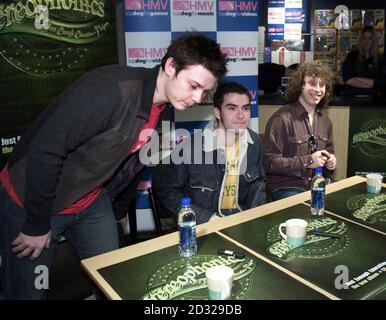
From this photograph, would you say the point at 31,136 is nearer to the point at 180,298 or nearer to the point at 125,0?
the point at 180,298

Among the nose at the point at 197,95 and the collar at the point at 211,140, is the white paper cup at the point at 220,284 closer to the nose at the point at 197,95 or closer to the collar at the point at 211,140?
the nose at the point at 197,95

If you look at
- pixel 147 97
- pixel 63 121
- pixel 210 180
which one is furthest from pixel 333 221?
pixel 63 121

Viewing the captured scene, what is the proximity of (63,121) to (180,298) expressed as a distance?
24.9 inches

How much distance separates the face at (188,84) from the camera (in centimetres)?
135

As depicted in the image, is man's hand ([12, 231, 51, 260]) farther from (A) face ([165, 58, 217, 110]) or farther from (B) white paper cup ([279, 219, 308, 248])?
(B) white paper cup ([279, 219, 308, 248])

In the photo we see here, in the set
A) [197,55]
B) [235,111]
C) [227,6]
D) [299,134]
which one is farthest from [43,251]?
[227,6]

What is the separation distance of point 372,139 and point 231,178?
2.27 m

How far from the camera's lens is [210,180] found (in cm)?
204

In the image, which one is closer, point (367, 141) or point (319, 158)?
point (319, 158)

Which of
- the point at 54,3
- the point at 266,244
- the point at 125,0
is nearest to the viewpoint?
the point at 266,244

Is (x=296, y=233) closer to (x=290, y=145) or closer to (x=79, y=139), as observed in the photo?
(x=79, y=139)

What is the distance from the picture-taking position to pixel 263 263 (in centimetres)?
124

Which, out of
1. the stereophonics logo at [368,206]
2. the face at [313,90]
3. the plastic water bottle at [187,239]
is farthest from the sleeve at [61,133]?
the face at [313,90]

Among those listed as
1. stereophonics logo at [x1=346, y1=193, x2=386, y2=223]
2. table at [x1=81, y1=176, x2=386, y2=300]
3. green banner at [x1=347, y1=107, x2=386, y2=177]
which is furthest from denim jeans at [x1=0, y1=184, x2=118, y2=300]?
green banner at [x1=347, y1=107, x2=386, y2=177]
